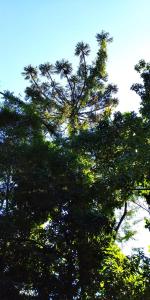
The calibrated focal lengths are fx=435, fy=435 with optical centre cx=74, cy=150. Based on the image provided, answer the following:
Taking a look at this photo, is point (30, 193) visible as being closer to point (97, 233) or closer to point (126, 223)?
point (97, 233)

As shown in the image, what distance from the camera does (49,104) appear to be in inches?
880

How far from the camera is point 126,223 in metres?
19.3

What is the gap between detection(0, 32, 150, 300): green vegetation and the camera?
1240 cm

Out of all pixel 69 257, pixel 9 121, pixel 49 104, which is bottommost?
pixel 69 257

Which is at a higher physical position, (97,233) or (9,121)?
(9,121)

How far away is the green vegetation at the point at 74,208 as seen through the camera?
12.4m

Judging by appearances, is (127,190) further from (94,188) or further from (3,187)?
(3,187)

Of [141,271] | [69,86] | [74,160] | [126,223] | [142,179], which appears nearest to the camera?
[141,271]

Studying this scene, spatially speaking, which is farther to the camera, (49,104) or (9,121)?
(49,104)

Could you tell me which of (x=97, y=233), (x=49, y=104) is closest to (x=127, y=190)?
(x=97, y=233)

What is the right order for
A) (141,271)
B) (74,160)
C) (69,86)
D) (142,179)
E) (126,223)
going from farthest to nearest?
(69,86) < (126,223) < (74,160) < (142,179) < (141,271)

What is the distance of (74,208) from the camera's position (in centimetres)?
1335

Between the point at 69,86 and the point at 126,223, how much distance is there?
25.0ft

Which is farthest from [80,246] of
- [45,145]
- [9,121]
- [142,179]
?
[9,121]
